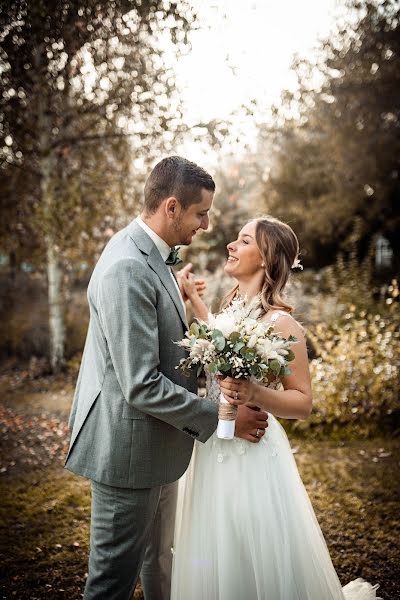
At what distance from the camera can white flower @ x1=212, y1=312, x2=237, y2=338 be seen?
2.28 m

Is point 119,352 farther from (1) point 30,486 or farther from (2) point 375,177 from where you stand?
(2) point 375,177

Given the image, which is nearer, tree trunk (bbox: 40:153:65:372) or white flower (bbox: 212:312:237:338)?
white flower (bbox: 212:312:237:338)

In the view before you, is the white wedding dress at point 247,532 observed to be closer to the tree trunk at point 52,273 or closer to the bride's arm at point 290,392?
the bride's arm at point 290,392

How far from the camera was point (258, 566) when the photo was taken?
2559 mm

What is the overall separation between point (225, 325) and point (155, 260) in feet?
1.59

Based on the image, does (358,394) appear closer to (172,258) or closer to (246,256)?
(246,256)

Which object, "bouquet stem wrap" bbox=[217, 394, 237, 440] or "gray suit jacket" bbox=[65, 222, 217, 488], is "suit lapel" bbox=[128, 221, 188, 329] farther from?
"bouquet stem wrap" bbox=[217, 394, 237, 440]

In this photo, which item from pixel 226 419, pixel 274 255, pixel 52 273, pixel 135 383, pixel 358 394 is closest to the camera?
pixel 135 383

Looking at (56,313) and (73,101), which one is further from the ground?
(73,101)

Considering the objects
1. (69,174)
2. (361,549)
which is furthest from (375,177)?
(361,549)

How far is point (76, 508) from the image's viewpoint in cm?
480

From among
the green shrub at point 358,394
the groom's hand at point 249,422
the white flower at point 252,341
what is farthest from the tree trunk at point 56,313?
the white flower at point 252,341

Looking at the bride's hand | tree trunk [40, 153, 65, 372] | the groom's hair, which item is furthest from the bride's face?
tree trunk [40, 153, 65, 372]

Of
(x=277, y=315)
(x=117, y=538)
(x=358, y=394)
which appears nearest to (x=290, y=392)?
(x=277, y=315)
